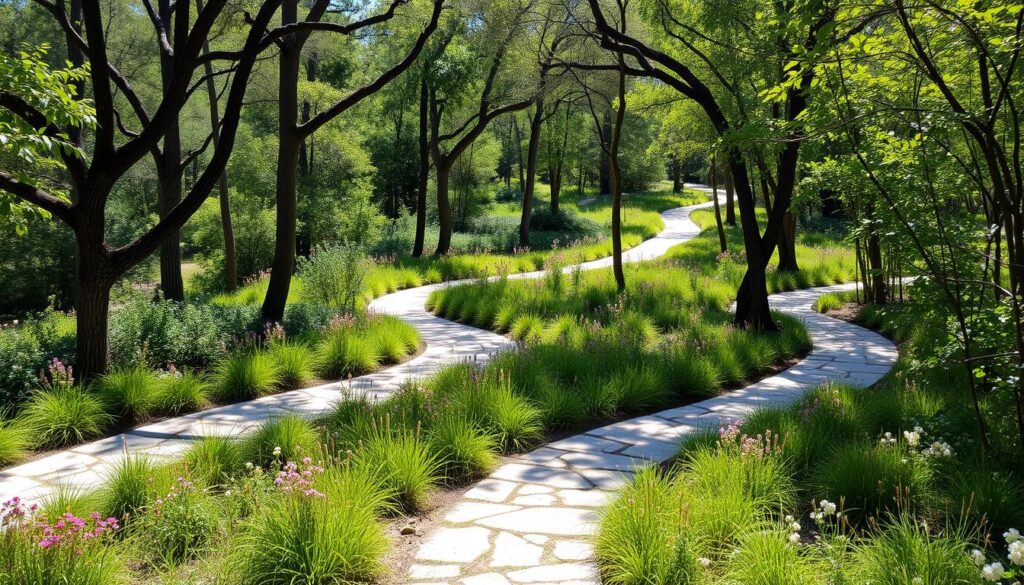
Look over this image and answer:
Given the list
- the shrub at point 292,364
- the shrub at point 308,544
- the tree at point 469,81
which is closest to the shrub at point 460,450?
the shrub at point 308,544

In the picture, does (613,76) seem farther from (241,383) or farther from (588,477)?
(588,477)

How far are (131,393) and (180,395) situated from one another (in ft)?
1.36

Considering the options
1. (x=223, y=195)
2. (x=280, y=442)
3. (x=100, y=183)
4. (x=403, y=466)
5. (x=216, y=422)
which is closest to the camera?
(x=403, y=466)

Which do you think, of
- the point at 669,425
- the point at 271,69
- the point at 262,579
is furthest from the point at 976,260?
the point at 271,69

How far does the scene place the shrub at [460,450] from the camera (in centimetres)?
453

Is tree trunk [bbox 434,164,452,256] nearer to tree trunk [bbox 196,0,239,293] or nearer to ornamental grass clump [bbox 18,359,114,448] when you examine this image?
tree trunk [bbox 196,0,239,293]

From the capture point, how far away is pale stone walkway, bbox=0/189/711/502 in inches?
→ 177

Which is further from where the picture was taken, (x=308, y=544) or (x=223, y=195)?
(x=223, y=195)

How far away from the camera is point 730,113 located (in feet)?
43.7

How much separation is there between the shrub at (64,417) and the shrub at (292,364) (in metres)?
1.75

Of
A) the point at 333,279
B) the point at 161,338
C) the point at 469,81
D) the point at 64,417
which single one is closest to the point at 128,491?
the point at 64,417

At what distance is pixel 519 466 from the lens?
4.76 meters

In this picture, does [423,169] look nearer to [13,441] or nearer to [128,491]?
[13,441]

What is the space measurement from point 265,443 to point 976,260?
17.1 ft
